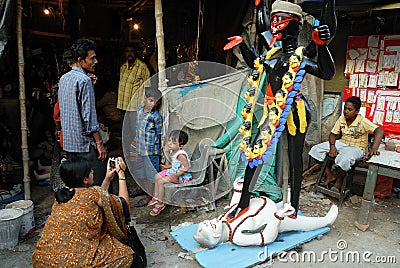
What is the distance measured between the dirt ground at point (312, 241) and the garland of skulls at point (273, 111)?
99 centimetres

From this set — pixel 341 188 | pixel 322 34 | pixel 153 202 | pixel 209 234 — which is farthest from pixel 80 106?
pixel 341 188

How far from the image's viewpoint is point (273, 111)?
2932 millimetres

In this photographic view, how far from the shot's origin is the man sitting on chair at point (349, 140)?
3947mm

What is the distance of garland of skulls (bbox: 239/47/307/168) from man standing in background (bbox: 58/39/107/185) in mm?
1374

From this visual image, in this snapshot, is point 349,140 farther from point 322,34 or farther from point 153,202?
point 153,202

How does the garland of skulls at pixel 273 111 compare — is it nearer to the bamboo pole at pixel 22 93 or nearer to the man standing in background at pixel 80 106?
the man standing in background at pixel 80 106

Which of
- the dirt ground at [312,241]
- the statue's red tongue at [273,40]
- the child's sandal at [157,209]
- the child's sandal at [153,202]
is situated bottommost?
the dirt ground at [312,241]

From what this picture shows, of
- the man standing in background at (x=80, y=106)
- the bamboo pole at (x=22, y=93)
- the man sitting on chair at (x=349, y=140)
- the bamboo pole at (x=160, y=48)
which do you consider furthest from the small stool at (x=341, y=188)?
the bamboo pole at (x=22, y=93)

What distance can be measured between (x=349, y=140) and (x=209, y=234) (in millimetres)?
2434

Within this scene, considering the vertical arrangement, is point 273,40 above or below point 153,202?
above

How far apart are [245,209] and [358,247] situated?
1.20 m

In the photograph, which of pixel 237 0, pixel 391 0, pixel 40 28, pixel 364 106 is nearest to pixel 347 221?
pixel 364 106

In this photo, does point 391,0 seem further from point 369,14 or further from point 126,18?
point 126,18

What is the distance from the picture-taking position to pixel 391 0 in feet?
11.5
